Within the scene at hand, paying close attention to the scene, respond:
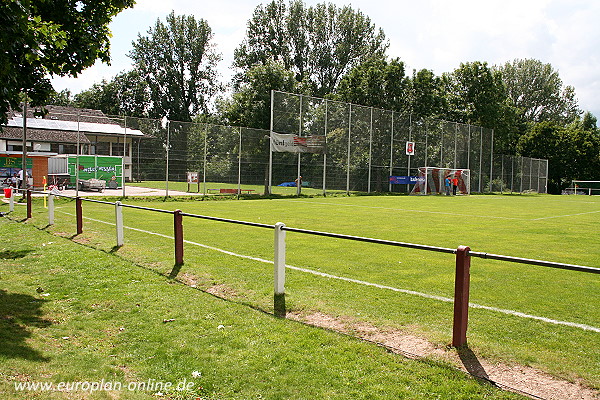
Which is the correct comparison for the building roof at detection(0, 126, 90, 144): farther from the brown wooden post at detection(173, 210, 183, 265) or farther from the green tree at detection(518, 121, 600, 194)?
the green tree at detection(518, 121, 600, 194)

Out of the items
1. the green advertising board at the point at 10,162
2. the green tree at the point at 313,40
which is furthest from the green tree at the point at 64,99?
the green advertising board at the point at 10,162

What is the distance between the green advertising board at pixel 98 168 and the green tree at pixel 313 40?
158 ft

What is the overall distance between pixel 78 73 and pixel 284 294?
6.29 m

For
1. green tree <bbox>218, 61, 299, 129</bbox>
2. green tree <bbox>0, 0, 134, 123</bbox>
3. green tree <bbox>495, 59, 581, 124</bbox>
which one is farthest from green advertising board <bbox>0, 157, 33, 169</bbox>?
green tree <bbox>495, 59, 581, 124</bbox>

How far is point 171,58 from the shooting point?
7875 cm

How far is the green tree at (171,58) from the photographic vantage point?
257 ft

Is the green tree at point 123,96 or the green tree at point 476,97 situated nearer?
the green tree at point 476,97

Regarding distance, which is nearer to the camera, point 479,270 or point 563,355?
point 563,355

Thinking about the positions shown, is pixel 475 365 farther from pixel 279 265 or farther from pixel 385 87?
pixel 385 87

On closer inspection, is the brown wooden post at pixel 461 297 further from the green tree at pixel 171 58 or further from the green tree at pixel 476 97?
the green tree at pixel 171 58

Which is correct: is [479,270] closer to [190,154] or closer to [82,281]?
[82,281]

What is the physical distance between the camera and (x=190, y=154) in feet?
102

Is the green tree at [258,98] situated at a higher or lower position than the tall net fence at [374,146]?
higher

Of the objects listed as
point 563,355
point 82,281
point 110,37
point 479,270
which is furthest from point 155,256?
point 563,355
